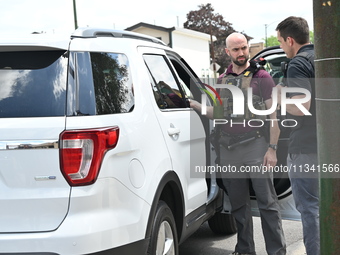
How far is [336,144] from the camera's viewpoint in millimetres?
2391

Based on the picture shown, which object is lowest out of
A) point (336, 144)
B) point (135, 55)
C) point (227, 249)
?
point (227, 249)

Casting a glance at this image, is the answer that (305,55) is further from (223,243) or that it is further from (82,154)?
(223,243)

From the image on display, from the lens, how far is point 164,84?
4.09 metres

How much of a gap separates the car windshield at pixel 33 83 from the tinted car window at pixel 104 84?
115 mm

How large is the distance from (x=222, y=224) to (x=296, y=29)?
8.48ft

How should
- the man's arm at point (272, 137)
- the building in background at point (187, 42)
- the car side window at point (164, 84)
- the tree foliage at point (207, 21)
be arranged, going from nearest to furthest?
the car side window at point (164, 84) < the man's arm at point (272, 137) < the building in background at point (187, 42) < the tree foliage at point (207, 21)

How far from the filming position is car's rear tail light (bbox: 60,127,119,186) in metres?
2.77

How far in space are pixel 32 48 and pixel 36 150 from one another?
0.62 meters

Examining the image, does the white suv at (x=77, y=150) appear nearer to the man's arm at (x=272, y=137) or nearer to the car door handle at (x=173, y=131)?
the car door handle at (x=173, y=131)

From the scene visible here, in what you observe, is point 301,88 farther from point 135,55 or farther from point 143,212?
point 143,212

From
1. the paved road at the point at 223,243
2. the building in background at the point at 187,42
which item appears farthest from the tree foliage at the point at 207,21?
the paved road at the point at 223,243

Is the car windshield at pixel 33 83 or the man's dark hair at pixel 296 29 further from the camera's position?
the man's dark hair at pixel 296 29

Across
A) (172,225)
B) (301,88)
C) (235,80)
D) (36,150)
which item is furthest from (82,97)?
(235,80)

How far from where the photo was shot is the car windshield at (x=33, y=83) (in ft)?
9.30
